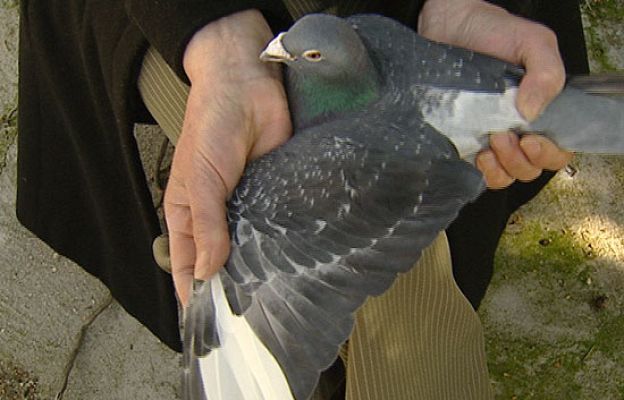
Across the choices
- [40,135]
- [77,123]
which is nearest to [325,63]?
[77,123]

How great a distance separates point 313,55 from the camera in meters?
1.43

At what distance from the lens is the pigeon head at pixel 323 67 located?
1.40 m

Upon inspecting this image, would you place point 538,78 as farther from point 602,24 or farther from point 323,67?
point 602,24

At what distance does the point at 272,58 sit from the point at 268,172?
0.63 ft

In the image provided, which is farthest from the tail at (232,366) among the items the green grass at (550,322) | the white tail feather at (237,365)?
the green grass at (550,322)

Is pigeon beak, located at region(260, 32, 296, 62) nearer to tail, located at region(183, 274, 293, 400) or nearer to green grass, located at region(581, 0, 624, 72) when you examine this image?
tail, located at region(183, 274, 293, 400)

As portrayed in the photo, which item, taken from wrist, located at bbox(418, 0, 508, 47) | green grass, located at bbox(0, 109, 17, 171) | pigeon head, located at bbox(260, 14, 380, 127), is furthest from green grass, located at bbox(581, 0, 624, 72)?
green grass, located at bbox(0, 109, 17, 171)

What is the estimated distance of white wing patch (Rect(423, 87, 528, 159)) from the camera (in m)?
1.45

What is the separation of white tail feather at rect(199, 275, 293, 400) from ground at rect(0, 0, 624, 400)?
1082 millimetres

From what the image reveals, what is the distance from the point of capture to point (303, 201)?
1.32m

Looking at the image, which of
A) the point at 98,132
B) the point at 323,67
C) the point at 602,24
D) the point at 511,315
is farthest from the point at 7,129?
the point at 602,24

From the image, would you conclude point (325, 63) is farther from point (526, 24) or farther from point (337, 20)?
point (526, 24)

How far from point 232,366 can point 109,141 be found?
26.6 inches

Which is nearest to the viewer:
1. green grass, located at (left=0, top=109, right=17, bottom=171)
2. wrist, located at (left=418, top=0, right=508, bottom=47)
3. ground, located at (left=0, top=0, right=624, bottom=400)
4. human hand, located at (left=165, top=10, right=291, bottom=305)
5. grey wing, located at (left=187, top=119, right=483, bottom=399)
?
grey wing, located at (left=187, top=119, right=483, bottom=399)
